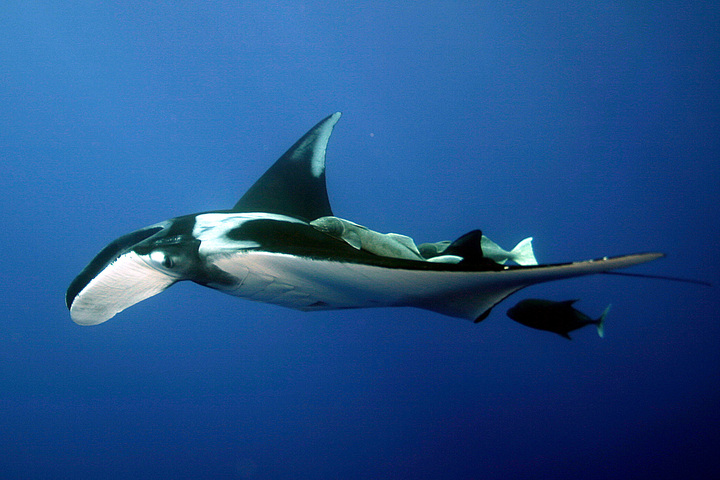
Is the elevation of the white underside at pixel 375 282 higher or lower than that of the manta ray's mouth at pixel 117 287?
lower

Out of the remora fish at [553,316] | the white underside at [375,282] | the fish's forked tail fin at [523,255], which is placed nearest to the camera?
the white underside at [375,282]

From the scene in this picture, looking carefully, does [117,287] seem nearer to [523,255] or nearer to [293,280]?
[293,280]

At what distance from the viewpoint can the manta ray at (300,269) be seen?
108cm

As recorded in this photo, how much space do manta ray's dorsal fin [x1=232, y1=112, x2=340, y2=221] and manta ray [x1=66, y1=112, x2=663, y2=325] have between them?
2.23 ft

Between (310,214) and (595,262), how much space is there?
176cm

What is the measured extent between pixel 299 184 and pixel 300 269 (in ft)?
4.45

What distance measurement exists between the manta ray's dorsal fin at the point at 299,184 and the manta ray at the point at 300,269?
678mm

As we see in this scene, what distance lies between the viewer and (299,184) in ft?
8.06

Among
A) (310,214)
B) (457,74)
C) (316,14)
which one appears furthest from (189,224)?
(316,14)

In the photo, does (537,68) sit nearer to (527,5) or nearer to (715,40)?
(527,5)

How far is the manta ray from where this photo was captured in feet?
3.53

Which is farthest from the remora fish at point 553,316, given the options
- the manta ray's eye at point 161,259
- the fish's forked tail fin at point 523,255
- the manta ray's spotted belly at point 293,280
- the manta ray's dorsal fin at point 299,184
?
the manta ray's eye at point 161,259

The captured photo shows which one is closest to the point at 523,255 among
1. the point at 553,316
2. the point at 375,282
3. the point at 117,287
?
the point at 553,316

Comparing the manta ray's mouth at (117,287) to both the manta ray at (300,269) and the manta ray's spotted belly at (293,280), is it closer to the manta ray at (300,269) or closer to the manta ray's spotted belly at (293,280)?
the manta ray at (300,269)
